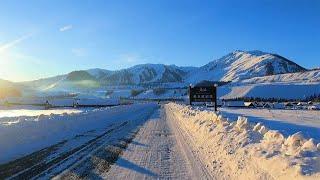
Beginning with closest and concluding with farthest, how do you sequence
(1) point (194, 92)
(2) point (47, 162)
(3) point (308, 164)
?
(3) point (308, 164), (2) point (47, 162), (1) point (194, 92)

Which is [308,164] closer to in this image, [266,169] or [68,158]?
[266,169]

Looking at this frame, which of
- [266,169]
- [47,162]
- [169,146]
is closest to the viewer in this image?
[266,169]

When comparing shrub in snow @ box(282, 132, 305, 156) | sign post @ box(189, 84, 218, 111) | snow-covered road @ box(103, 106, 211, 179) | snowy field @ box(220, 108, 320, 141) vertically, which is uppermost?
sign post @ box(189, 84, 218, 111)

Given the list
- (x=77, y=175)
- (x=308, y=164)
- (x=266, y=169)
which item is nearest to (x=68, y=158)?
(x=77, y=175)

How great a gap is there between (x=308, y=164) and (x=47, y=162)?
26.2 ft

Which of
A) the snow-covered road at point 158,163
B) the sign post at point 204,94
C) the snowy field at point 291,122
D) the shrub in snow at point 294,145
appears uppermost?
the sign post at point 204,94

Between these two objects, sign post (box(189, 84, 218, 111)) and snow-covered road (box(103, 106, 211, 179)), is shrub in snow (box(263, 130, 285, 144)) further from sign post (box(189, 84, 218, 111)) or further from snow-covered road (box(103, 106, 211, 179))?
sign post (box(189, 84, 218, 111))

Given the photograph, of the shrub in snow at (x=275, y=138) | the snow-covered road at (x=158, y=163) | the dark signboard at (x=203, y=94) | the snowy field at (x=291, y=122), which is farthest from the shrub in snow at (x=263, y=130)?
the dark signboard at (x=203, y=94)

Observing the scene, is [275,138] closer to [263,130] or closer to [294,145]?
[294,145]

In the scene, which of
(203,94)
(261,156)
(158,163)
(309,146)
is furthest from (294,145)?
(203,94)

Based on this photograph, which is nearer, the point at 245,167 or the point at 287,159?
the point at 287,159

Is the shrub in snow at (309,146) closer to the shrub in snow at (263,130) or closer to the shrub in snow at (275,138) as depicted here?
the shrub in snow at (275,138)

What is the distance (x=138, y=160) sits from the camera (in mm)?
13742

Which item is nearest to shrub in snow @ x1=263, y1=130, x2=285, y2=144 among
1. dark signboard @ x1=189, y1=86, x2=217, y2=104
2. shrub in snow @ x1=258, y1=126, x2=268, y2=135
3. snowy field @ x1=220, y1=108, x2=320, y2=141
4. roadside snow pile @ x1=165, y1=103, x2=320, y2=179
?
roadside snow pile @ x1=165, y1=103, x2=320, y2=179
